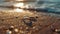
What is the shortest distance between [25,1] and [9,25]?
3271mm

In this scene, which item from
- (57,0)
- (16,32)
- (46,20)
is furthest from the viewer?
(57,0)

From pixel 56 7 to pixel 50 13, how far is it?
2.20 ft

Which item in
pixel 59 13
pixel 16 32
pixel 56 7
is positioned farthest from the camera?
pixel 56 7

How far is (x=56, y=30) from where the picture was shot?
12.5 ft

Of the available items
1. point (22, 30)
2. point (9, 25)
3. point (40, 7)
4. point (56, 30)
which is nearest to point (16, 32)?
point (22, 30)

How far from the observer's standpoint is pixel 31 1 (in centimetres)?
719

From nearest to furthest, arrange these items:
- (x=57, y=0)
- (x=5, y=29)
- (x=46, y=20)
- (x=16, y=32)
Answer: (x=16, y=32), (x=5, y=29), (x=46, y=20), (x=57, y=0)

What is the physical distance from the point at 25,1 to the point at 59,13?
2.39m

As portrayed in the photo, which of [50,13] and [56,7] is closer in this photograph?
[50,13]

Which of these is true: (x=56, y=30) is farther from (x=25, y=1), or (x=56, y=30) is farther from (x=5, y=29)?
(x=25, y=1)

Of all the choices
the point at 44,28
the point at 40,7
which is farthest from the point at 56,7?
the point at 44,28

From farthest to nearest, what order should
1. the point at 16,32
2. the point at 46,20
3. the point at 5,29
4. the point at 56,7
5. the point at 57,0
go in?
the point at 57,0
the point at 56,7
the point at 46,20
the point at 5,29
the point at 16,32

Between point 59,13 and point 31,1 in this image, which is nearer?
point 59,13

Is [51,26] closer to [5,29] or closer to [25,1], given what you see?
[5,29]
